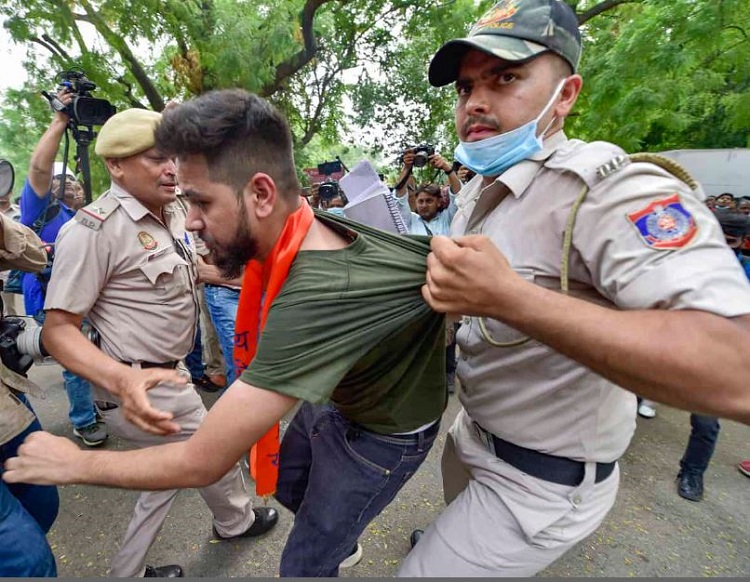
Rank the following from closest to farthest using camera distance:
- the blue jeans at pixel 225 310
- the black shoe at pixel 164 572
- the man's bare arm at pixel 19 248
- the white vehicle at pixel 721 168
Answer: the man's bare arm at pixel 19 248 < the black shoe at pixel 164 572 < the blue jeans at pixel 225 310 < the white vehicle at pixel 721 168

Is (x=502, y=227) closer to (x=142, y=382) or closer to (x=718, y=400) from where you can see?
(x=718, y=400)

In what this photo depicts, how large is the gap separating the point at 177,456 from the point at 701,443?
3.22 metres

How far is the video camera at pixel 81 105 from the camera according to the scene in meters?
2.51

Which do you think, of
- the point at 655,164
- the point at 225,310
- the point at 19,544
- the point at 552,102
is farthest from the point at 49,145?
the point at 655,164

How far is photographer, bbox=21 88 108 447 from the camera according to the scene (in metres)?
2.51

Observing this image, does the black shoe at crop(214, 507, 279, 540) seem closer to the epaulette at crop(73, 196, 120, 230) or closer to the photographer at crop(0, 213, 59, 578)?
the photographer at crop(0, 213, 59, 578)

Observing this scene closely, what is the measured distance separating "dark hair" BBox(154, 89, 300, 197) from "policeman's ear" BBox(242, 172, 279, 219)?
3cm

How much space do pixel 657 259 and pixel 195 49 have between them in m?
8.60

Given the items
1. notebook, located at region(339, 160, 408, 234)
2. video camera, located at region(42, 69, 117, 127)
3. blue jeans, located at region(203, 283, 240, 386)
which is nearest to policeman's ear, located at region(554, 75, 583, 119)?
notebook, located at region(339, 160, 408, 234)

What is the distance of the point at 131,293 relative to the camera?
2.05m

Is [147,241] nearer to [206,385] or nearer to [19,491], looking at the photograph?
[19,491]

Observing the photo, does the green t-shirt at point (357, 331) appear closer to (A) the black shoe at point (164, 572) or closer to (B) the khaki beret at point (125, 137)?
(B) the khaki beret at point (125, 137)

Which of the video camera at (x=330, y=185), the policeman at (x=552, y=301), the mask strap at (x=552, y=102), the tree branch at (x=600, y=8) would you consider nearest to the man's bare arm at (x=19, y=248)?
the policeman at (x=552, y=301)

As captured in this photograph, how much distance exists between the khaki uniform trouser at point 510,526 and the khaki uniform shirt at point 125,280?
1522mm
